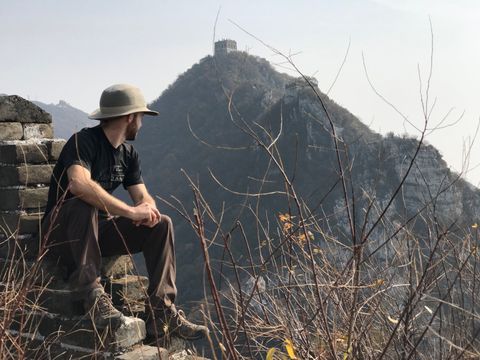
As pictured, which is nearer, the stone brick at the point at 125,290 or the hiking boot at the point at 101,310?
the hiking boot at the point at 101,310

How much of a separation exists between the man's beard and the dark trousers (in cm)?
49

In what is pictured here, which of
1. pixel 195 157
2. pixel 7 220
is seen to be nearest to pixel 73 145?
pixel 7 220

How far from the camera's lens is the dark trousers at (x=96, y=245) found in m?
2.58

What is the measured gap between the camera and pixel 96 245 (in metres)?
2.62

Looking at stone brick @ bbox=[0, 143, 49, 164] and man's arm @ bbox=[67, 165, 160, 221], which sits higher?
man's arm @ bbox=[67, 165, 160, 221]

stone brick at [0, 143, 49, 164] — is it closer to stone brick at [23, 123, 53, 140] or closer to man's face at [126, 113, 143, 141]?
stone brick at [23, 123, 53, 140]

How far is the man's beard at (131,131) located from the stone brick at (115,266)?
2.39 feet

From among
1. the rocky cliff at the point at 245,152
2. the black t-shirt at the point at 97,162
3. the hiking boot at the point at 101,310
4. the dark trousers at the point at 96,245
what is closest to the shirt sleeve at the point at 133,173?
the black t-shirt at the point at 97,162

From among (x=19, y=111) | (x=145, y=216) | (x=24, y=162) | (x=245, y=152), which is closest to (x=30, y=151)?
(x=24, y=162)

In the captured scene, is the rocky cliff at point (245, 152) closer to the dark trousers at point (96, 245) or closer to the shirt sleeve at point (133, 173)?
the shirt sleeve at point (133, 173)

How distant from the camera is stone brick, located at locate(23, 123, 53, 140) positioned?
10.9 ft

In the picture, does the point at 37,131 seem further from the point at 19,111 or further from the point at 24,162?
the point at 24,162

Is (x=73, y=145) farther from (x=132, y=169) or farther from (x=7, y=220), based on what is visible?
(x=7, y=220)

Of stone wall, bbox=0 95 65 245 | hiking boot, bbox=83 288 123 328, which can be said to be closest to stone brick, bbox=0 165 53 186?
stone wall, bbox=0 95 65 245
